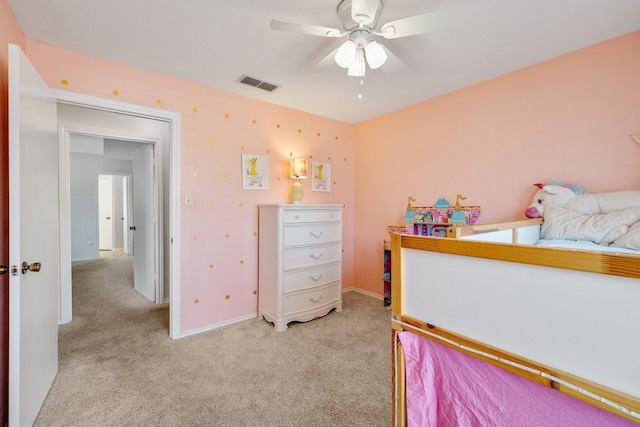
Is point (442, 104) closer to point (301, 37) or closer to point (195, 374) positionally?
point (301, 37)

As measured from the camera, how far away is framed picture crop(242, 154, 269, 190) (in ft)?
8.98

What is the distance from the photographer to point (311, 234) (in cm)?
271

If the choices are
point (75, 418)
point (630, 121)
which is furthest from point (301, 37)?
point (75, 418)

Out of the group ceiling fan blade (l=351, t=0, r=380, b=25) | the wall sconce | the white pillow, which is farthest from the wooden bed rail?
the wall sconce

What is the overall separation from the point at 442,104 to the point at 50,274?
3.37 metres

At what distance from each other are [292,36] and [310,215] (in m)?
1.48

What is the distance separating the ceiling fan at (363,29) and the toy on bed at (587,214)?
4.55 ft

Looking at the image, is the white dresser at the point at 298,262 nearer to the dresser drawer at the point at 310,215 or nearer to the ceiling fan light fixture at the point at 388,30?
the dresser drawer at the point at 310,215

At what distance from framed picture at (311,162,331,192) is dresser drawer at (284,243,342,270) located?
0.79m

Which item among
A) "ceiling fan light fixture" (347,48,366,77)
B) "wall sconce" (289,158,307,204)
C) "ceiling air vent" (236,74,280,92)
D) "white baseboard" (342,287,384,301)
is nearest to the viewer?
"ceiling fan light fixture" (347,48,366,77)

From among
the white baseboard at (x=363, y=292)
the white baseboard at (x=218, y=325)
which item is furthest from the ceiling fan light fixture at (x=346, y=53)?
the white baseboard at (x=363, y=292)

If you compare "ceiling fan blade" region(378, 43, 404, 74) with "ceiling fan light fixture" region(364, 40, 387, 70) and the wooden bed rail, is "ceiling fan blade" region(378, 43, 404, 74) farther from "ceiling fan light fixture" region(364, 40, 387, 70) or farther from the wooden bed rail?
the wooden bed rail

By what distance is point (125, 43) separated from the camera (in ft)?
6.06

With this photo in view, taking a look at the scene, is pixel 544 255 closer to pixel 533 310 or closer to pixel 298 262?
pixel 533 310
